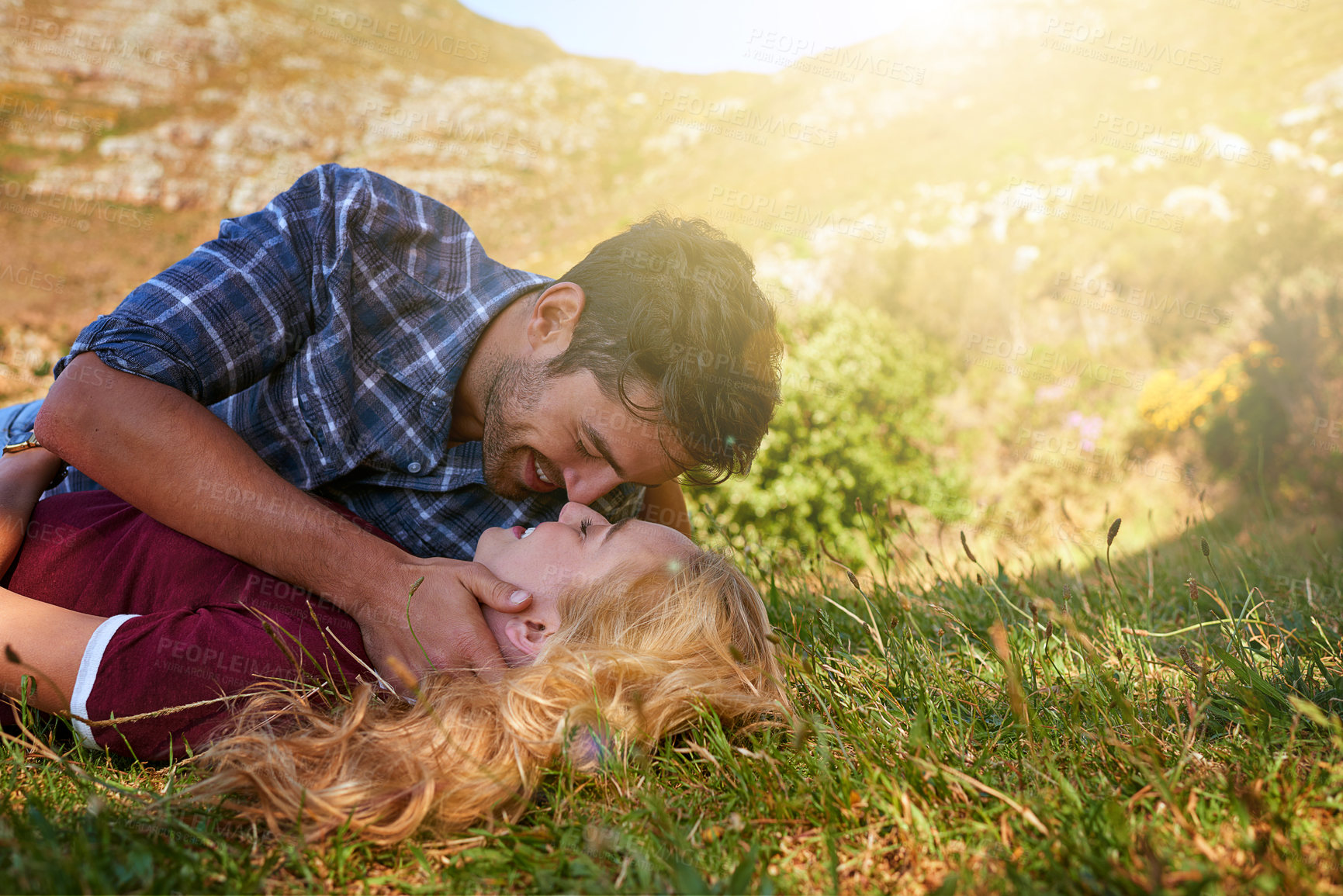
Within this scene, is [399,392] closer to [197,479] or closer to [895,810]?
[197,479]

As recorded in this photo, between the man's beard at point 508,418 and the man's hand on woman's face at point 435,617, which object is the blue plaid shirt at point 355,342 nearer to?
the man's beard at point 508,418

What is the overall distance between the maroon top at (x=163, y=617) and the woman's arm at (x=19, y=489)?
6cm

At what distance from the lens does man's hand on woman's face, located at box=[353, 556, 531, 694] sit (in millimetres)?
2033

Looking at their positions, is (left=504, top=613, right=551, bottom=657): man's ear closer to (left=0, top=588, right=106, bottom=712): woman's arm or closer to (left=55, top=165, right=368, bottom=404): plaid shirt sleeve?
(left=0, top=588, right=106, bottom=712): woman's arm

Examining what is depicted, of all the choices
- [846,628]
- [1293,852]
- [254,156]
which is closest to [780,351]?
[846,628]

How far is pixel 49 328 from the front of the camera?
1697cm

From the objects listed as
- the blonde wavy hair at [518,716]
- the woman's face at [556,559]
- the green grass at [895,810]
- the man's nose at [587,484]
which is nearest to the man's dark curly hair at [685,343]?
the man's nose at [587,484]

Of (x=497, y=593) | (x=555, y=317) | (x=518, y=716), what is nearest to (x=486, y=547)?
(x=497, y=593)

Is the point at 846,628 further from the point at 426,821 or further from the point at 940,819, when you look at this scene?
the point at 426,821

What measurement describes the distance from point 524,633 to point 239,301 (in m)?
1.45

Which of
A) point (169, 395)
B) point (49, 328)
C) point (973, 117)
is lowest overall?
point (49, 328)

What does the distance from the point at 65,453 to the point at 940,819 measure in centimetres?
246

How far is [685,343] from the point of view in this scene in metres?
2.64

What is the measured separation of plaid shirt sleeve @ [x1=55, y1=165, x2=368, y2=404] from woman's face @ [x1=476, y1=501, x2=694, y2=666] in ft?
3.42
